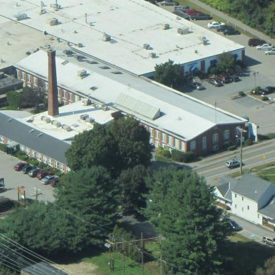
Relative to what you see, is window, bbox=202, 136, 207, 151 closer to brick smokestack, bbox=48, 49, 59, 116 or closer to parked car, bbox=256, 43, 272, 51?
brick smokestack, bbox=48, 49, 59, 116

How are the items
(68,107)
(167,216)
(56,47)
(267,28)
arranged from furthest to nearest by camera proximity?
(267,28), (56,47), (68,107), (167,216)

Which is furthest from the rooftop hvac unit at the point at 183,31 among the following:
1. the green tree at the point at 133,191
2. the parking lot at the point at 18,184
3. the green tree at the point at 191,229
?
the green tree at the point at 191,229

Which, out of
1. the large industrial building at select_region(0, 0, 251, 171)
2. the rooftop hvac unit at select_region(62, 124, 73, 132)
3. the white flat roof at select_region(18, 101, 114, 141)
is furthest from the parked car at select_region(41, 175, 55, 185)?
the rooftop hvac unit at select_region(62, 124, 73, 132)

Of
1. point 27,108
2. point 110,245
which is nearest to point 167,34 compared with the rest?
point 27,108

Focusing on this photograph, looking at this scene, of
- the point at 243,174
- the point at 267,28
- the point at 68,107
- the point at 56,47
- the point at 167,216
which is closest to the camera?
the point at 167,216

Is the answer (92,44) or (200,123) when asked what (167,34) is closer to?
(92,44)

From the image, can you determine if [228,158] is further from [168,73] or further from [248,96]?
[168,73]

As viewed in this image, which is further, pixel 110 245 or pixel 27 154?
pixel 27 154
